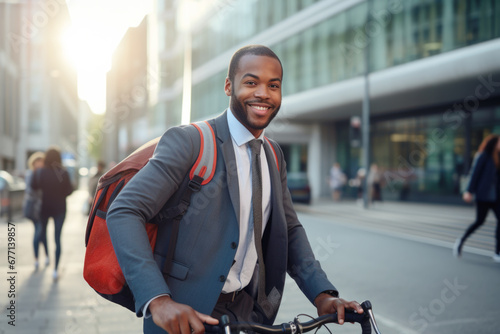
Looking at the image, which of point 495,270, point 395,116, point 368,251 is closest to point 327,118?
point 395,116

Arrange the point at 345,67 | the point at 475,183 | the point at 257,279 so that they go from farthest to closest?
the point at 345,67
the point at 475,183
the point at 257,279

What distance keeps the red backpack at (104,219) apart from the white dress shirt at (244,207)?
13 cm

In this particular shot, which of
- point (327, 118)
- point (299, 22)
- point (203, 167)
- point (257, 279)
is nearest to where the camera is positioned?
point (203, 167)

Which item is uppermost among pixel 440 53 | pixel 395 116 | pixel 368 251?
pixel 440 53

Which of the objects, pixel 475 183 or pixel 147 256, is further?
pixel 475 183

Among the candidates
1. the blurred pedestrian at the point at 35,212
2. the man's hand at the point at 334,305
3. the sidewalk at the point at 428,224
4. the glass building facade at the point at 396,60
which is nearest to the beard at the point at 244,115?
the man's hand at the point at 334,305

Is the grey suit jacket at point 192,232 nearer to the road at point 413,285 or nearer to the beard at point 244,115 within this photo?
the beard at point 244,115

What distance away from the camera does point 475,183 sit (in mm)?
8039

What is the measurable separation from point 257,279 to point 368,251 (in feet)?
25.2

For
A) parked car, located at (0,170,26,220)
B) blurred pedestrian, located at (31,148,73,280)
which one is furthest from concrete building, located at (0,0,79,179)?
blurred pedestrian, located at (31,148,73,280)

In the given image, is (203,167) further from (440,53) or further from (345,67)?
(345,67)

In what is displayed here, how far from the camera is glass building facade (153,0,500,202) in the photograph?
1830 centimetres

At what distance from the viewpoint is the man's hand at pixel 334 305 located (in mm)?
1778

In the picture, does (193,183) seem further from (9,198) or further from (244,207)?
(9,198)
